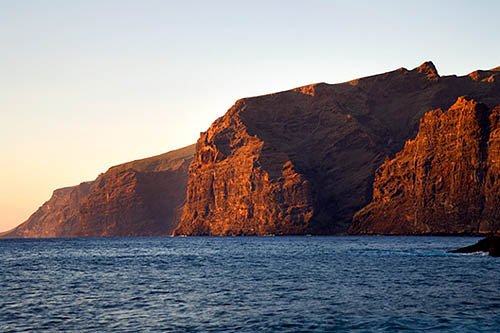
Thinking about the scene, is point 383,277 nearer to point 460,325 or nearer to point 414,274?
point 414,274

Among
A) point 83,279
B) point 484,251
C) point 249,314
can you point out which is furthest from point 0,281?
point 484,251

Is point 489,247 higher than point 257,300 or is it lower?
lower

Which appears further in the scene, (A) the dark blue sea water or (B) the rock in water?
(B) the rock in water

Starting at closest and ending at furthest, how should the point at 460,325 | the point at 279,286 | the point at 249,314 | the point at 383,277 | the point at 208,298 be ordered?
the point at 460,325 → the point at 249,314 → the point at 208,298 → the point at 279,286 → the point at 383,277

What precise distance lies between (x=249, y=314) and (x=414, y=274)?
32.4m

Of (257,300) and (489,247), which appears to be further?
(489,247)

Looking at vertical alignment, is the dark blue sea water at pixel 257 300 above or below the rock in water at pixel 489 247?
above

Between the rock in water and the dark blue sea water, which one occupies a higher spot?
the dark blue sea water

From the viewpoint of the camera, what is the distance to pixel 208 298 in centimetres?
4906

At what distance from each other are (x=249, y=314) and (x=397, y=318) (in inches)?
343

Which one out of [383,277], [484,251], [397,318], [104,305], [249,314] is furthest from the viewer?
[484,251]

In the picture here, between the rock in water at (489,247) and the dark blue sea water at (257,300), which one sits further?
the rock in water at (489,247)

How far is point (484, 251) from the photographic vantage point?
108 metres

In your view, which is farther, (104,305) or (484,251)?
(484,251)
